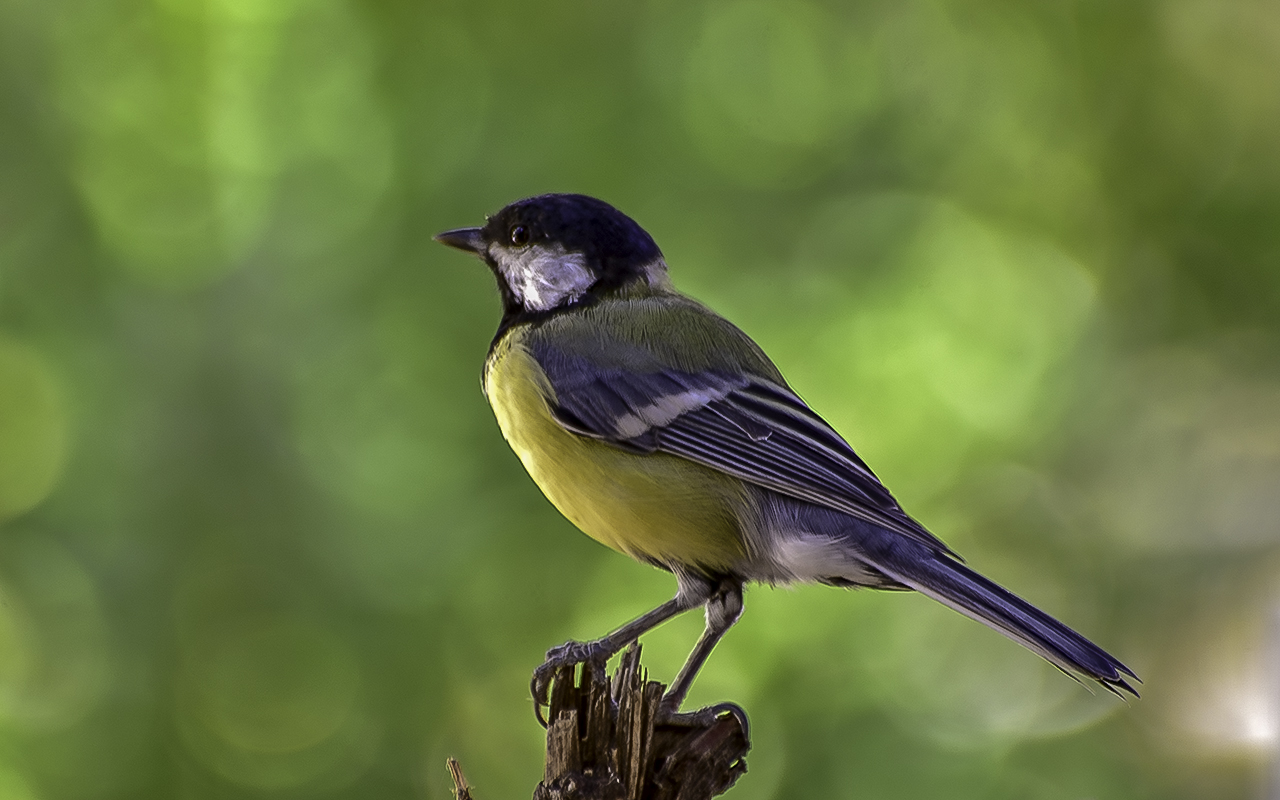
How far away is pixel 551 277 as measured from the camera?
2684 millimetres

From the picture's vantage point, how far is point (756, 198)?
4266 mm

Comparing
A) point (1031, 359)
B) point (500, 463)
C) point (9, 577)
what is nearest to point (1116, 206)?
point (1031, 359)

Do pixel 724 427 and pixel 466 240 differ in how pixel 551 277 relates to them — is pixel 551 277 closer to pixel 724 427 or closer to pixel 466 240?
pixel 466 240

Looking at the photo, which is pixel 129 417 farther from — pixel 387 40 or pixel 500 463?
pixel 387 40

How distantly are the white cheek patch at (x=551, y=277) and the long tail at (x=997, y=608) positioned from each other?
0.87m

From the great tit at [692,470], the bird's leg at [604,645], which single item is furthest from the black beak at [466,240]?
the bird's leg at [604,645]

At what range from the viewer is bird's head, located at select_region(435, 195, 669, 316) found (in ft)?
8.75

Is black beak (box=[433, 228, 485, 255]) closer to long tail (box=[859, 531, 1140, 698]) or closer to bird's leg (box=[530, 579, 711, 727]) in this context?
bird's leg (box=[530, 579, 711, 727])

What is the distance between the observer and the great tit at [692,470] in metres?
2.24

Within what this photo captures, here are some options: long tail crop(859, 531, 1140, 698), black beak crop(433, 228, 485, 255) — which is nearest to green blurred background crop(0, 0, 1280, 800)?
black beak crop(433, 228, 485, 255)

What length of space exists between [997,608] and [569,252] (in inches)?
47.7

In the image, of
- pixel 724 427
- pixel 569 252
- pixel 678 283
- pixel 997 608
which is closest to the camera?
pixel 997 608

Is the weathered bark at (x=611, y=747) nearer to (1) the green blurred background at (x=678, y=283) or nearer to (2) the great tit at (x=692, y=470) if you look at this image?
(2) the great tit at (x=692, y=470)

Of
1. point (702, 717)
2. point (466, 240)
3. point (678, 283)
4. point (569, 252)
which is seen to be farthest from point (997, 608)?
point (678, 283)
